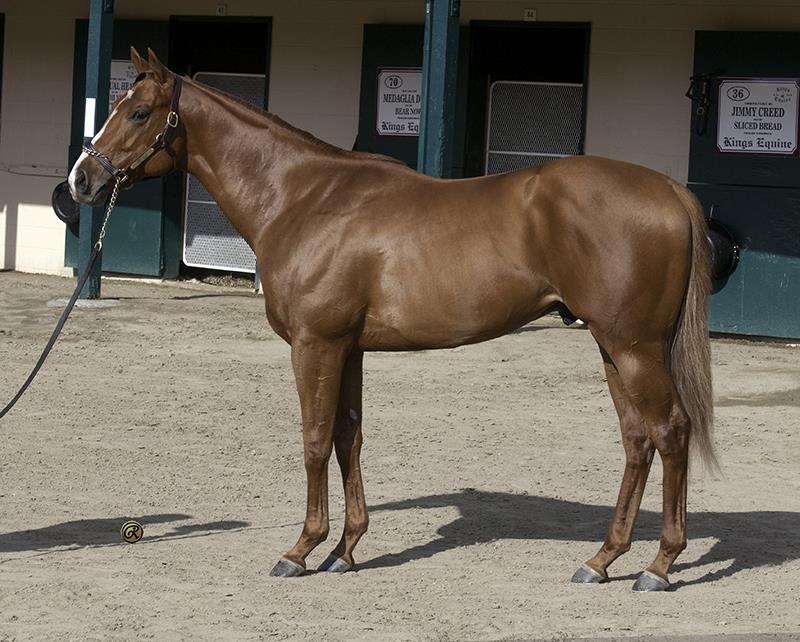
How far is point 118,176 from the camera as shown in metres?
6.09

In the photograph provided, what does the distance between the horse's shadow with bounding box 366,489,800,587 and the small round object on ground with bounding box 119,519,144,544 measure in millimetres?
964

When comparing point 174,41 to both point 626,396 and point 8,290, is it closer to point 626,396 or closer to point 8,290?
point 8,290

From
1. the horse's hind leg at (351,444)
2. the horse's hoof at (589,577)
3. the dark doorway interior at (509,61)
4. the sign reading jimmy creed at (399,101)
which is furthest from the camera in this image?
the sign reading jimmy creed at (399,101)

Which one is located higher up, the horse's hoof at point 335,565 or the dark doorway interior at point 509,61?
the dark doorway interior at point 509,61

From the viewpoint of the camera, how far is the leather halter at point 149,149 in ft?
19.9

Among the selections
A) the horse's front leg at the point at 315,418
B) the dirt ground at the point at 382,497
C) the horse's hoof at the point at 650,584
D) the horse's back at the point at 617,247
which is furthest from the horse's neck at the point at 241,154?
the horse's hoof at the point at 650,584

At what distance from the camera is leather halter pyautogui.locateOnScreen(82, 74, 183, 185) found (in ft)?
19.9

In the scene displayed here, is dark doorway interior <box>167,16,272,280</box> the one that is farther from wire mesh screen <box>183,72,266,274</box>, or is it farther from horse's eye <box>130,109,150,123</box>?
horse's eye <box>130,109,150,123</box>

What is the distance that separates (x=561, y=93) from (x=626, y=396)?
315 inches

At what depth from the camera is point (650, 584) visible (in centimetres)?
574

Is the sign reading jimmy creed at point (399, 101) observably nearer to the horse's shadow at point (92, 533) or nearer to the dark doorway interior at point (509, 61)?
the dark doorway interior at point (509, 61)

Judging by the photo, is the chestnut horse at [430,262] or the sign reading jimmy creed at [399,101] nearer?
the chestnut horse at [430,262]

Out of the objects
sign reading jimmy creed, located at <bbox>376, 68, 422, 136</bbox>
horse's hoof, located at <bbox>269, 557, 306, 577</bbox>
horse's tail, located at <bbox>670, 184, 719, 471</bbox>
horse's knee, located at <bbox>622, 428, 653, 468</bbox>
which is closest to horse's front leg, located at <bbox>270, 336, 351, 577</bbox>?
horse's hoof, located at <bbox>269, 557, 306, 577</bbox>

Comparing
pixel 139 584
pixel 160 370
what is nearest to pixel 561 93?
pixel 160 370
